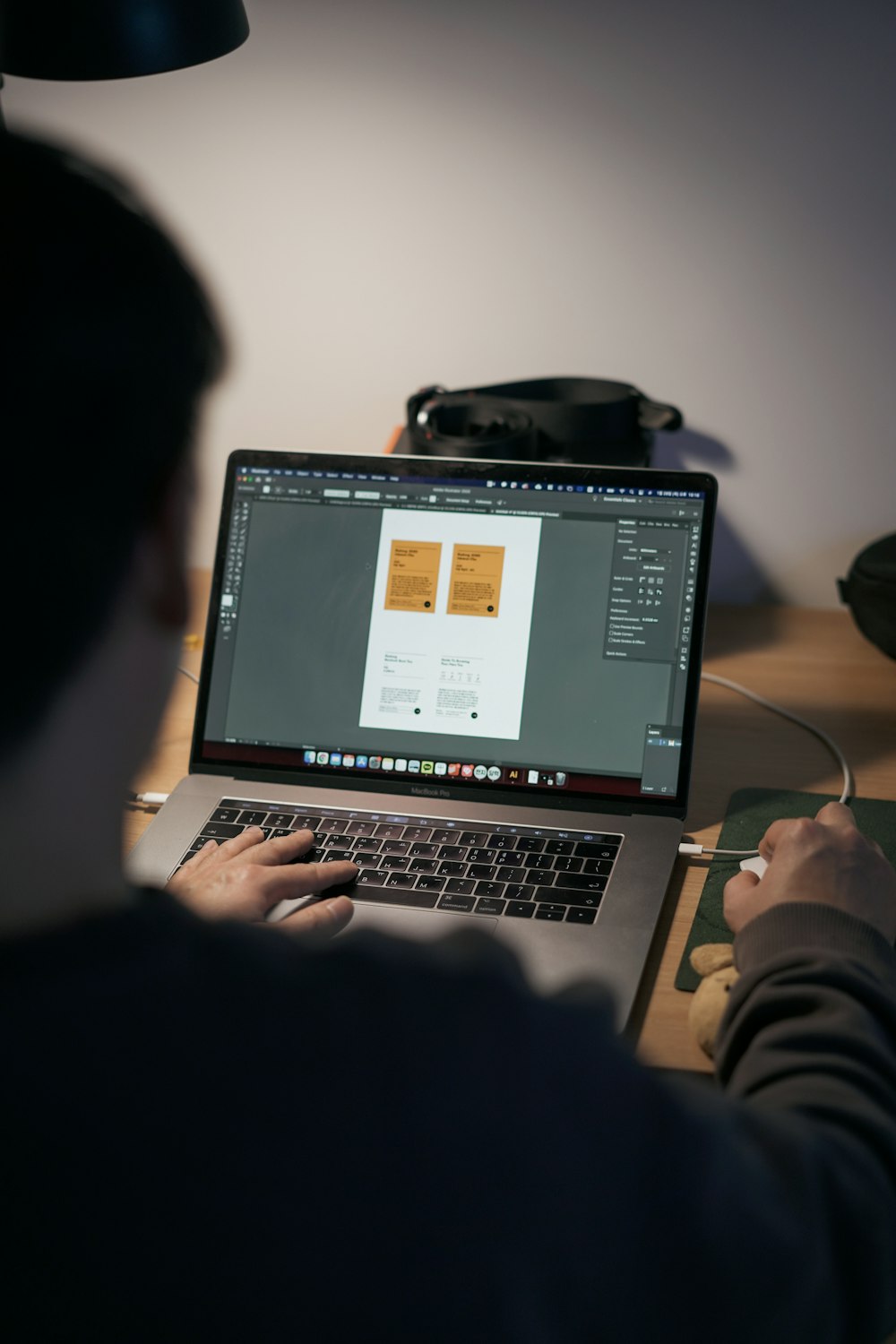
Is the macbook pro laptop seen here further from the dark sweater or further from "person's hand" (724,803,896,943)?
the dark sweater

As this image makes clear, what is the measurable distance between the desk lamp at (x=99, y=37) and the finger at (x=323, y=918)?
0.67 metres

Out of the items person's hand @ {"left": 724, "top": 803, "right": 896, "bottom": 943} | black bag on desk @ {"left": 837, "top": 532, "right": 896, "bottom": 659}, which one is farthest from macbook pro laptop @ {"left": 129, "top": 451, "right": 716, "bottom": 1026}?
black bag on desk @ {"left": 837, "top": 532, "right": 896, "bottom": 659}

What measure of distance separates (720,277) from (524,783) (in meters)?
0.67

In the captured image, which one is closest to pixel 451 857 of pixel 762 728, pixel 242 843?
pixel 242 843

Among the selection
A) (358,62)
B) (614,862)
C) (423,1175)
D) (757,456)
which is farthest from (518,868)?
(358,62)

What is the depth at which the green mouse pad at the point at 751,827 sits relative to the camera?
3.14 ft

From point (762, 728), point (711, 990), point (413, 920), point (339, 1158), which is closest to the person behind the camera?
point (339, 1158)

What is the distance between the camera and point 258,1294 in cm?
44

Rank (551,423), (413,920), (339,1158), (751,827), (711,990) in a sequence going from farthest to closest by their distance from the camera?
1. (551,423)
2. (751,827)
3. (413,920)
4. (711,990)
5. (339,1158)

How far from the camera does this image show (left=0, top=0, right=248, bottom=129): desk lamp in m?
1.00

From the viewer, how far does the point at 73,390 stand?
46cm

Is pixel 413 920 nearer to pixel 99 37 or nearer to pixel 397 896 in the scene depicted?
pixel 397 896

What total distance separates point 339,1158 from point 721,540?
119cm

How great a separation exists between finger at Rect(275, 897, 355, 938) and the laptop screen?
0.19 m
